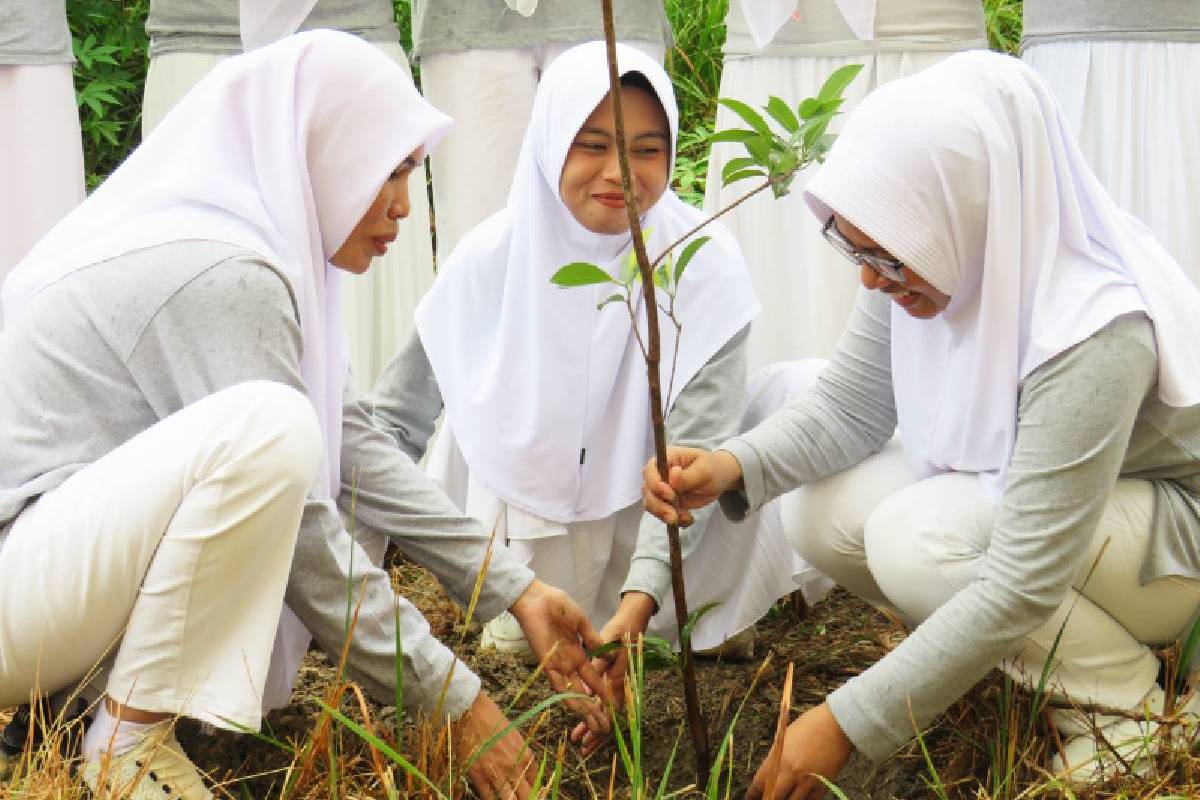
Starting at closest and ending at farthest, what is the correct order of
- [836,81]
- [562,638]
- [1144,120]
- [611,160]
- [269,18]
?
[836,81]
[562,638]
[611,160]
[1144,120]
[269,18]

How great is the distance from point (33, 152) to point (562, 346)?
1.70 metres

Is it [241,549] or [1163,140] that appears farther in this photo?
[1163,140]

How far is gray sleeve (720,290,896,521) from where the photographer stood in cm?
260

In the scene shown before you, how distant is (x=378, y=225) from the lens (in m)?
2.44

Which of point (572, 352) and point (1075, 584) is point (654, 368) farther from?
point (572, 352)

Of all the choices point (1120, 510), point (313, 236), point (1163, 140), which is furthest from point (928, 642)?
point (1163, 140)

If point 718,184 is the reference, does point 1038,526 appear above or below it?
below

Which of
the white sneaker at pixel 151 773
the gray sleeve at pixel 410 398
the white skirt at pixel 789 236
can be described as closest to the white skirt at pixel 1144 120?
the white skirt at pixel 789 236

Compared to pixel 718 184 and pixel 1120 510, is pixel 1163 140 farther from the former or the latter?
pixel 1120 510

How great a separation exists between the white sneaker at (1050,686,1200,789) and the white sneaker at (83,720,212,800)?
3.95 ft

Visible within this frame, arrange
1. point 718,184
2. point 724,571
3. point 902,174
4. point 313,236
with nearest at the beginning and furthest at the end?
point 902,174
point 313,236
point 724,571
point 718,184

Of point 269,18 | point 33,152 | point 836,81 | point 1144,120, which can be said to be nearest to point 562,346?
point 836,81

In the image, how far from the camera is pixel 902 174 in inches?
85.7

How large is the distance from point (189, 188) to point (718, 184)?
5.74ft
